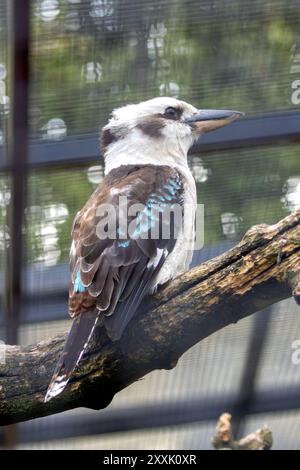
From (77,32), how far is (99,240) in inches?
35.2

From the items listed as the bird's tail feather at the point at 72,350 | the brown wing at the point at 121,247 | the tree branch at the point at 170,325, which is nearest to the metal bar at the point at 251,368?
the brown wing at the point at 121,247

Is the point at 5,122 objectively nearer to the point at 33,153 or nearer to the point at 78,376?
the point at 33,153

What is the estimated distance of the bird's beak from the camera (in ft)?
10.2

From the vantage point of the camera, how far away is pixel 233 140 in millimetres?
3266

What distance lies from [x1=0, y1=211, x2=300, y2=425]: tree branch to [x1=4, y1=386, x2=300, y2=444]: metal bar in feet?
4.91

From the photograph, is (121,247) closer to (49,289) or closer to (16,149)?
(16,149)

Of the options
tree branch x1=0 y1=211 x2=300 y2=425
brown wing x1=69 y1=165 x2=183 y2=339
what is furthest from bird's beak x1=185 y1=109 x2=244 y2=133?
tree branch x1=0 y1=211 x2=300 y2=425

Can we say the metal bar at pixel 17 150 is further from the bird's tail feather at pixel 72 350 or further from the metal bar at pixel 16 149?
the bird's tail feather at pixel 72 350

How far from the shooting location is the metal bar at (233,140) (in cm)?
321

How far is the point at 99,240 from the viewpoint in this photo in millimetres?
2514

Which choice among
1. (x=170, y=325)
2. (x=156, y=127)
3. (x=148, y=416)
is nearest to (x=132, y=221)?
(x=170, y=325)

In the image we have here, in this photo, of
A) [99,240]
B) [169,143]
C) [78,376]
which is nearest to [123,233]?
[99,240]

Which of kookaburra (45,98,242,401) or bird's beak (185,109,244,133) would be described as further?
bird's beak (185,109,244,133)

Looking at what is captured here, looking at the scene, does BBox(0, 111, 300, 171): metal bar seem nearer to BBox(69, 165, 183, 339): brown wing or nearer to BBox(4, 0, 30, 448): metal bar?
BBox(4, 0, 30, 448): metal bar
